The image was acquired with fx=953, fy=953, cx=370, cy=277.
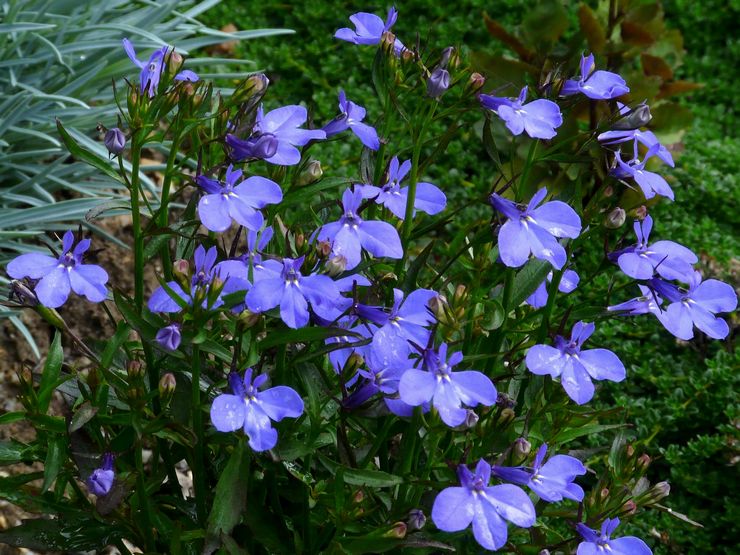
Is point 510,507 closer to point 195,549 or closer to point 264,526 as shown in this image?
point 264,526

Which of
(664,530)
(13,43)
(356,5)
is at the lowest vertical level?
(664,530)

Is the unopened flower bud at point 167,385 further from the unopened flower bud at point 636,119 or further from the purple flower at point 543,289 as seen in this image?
the unopened flower bud at point 636,119

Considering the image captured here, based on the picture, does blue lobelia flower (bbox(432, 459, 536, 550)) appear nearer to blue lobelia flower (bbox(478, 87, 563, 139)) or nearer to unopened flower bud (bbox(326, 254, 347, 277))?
unopened flower bud (bbox(326, 254, 347, 277))

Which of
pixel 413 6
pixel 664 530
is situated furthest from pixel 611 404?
pixel 413 6

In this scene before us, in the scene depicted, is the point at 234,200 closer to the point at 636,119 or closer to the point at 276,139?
the point at 276,139

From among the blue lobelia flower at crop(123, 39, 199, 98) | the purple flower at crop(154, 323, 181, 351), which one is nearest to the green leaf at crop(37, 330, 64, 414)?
the purple flower at crop(154, 323, 181, 351)

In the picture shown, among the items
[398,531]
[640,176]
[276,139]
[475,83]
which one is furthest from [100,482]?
[640,176]
